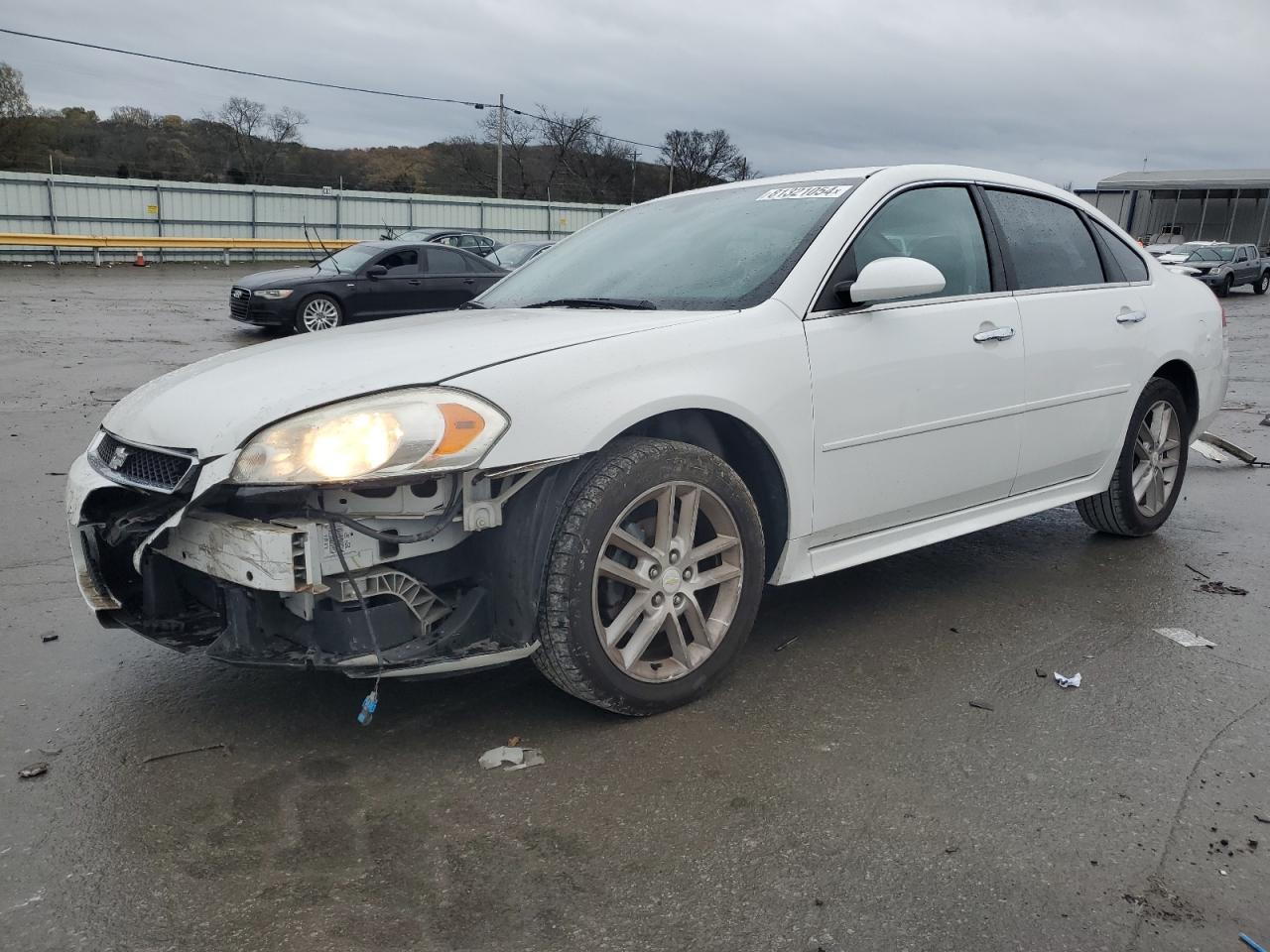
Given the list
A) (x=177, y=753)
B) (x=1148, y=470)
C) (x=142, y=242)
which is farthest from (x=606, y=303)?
(x=142, y=242)

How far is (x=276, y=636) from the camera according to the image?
Result: 115 inches

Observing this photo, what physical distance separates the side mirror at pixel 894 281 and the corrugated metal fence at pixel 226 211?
28870mm

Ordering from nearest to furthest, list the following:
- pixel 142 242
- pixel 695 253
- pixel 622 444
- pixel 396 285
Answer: pixel 622 444 → pixel 695 253 → pixel 396 285 → pixel 142 242

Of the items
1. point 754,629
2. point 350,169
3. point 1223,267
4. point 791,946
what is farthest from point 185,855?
point 350,169

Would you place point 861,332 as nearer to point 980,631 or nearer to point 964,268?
point 964,268

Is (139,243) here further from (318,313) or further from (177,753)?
(177,753)

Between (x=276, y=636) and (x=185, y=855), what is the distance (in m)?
0.62

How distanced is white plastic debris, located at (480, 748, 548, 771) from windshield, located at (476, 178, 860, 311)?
1.49m

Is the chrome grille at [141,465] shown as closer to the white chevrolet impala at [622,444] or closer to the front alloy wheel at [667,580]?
the white chevrolet impala at [622,444]

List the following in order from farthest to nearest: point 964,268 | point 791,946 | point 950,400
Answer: point 964,268 → point 950,400 → point 791,946

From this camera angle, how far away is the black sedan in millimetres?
14953

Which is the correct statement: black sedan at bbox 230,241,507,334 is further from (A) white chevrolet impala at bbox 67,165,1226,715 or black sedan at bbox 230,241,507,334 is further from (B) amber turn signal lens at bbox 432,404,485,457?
(B) amber turn signal lens at bbox 432,404,485,457

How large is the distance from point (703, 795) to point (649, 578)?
660 mm

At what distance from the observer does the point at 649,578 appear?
316 cm
